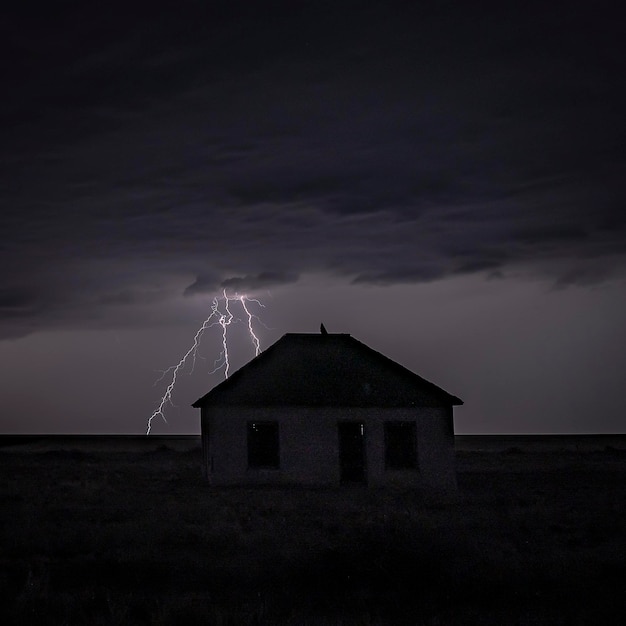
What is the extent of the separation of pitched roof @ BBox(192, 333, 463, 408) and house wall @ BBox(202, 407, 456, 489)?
0.97ft

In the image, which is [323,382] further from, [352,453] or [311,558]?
[311,558]

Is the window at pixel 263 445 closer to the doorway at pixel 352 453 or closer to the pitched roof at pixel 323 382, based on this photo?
the pitched roof at pixel 323 382

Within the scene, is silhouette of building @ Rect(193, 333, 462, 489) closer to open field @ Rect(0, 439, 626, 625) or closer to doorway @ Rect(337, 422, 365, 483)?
doorway @ Rect(337, 422, 365, 483)

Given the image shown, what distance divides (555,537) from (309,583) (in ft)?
19.9

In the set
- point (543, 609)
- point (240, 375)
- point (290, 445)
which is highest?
point (240, 375)

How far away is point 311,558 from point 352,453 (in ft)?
53.1

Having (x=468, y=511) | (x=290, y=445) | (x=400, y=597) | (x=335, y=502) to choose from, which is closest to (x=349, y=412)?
(x=290, y=445)

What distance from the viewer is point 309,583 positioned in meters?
11.3

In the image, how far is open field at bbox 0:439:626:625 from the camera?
9820 mm

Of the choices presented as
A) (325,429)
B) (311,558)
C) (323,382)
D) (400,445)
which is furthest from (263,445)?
(311,558)

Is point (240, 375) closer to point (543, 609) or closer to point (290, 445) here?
point (290, 445)

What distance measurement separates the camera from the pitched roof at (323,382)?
24594 mm

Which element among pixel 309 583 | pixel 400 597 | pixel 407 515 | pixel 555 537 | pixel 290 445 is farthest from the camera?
pixel 290 445

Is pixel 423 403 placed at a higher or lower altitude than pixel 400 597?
higher
